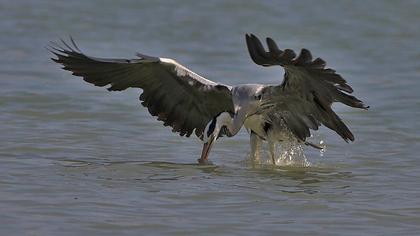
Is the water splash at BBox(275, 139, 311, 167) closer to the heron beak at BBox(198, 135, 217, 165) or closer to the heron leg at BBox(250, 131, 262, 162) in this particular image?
the heron leg at BBox(250, 131, 262, 162)

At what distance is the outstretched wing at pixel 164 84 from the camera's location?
12.1 meters

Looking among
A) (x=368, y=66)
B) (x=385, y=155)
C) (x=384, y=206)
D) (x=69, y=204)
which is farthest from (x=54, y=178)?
(x=368, y=66)

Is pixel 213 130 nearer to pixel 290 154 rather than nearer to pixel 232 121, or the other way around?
pixel 232 121

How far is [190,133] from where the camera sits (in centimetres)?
1262

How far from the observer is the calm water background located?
9109 mm

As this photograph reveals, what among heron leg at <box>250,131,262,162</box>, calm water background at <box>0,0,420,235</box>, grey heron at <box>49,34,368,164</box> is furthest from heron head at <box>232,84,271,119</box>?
calm water background at <box>0,0,420,235</box>

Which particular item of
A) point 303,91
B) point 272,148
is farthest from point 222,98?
point 303,91

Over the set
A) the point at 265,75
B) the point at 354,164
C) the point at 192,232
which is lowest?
the point at 192,232

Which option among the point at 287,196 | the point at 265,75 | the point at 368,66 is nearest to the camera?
the point at 287,196

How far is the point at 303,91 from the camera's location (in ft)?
37.2

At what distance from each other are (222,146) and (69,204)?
4127mm

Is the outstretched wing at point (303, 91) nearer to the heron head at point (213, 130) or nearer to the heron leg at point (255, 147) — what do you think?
the heron leg at point (255, 147)

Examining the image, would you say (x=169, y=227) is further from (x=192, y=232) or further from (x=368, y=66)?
(x=368, y=66)

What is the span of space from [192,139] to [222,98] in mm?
1346
